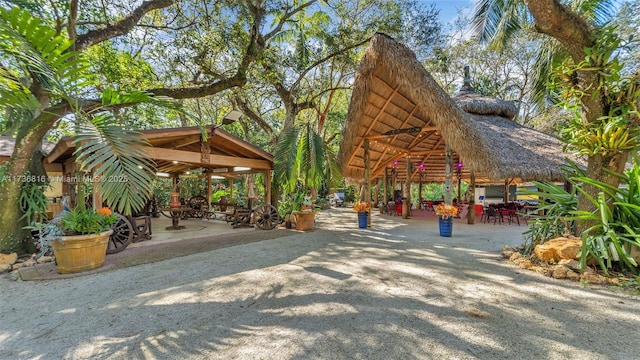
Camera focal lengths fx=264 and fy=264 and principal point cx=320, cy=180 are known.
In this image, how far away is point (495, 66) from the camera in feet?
52.3

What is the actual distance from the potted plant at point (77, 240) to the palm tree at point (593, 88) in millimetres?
7222

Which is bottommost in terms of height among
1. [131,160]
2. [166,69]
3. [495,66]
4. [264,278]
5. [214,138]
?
[264,278]

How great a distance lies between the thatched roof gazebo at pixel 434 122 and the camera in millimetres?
6199

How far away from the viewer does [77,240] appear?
3.78 m

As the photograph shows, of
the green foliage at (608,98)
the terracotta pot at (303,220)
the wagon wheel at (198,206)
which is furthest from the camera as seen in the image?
the wagon wheel at (198,206)

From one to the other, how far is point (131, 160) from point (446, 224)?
267 inches

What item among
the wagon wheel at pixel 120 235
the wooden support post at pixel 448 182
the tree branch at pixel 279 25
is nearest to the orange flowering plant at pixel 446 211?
the wooden support post at pixel 448 182

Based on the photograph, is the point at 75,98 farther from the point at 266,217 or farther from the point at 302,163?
the point at 266,217

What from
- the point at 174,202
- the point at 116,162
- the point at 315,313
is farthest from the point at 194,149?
the point at 315,313

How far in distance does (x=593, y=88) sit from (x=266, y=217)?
24.1 ft

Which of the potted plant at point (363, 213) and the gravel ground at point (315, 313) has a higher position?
the potted plant at point (363, 213)

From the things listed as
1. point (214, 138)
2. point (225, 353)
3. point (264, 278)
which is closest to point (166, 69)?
point (214, 138)

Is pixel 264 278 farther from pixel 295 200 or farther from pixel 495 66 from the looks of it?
pixel 495 66

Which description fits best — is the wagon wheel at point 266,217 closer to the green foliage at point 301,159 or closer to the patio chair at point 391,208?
the green foliage at point 301,159
